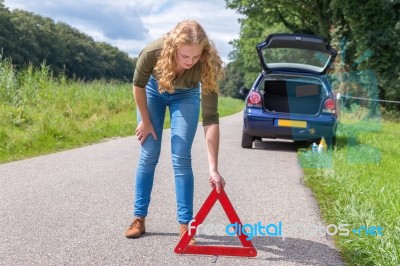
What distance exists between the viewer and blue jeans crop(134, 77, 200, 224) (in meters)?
3.25

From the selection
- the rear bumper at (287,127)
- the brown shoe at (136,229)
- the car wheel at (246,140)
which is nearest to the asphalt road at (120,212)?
the brown shoe at (136,229)

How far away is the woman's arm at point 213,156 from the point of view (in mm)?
3008

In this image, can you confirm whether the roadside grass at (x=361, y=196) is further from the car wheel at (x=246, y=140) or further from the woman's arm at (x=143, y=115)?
the woman's arm at (x=143, y=115)

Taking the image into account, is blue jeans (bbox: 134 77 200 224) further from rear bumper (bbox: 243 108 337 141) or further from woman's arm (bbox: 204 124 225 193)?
rear bumper (bbox: 243 108 337 141)

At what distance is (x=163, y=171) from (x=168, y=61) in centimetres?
317

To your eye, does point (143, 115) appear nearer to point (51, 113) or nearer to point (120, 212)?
point (120, 212)

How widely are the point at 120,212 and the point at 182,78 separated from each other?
142 cm

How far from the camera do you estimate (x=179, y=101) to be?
3.29 metres

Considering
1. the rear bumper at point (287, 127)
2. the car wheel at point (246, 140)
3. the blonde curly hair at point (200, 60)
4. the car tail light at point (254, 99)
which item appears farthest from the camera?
the car wheel at point (246, 140)

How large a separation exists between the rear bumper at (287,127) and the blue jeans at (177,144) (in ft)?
16.0

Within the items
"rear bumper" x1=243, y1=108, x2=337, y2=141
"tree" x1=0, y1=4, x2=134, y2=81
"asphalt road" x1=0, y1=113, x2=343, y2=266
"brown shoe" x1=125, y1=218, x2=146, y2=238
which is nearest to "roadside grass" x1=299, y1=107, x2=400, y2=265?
"asphalt road" x1=0, y1=113, x2=343, y2=266

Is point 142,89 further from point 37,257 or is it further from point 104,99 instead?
point 104,99

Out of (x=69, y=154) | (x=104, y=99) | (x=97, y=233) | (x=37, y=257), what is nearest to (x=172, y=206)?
(x=97, y=233)

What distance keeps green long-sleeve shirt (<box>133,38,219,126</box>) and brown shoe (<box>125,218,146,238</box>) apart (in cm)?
89
